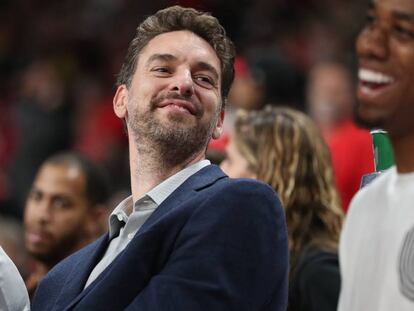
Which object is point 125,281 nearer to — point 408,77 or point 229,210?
point 229,210

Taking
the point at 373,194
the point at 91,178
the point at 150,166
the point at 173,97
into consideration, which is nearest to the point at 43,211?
the point at 91,178

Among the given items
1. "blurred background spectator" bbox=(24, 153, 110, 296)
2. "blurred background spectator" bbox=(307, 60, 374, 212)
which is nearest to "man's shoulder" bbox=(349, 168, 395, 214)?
"blurred background spectator" bbox=(24, 153, 110, 296)

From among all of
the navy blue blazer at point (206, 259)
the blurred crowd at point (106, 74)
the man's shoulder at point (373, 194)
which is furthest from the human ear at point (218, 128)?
the blurred crowd at point (106, 74)

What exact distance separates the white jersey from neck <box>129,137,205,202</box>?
1.02 metres

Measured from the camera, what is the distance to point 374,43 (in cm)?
224

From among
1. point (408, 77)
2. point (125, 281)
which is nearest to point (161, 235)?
point (125, 281)

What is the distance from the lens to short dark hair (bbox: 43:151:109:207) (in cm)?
491

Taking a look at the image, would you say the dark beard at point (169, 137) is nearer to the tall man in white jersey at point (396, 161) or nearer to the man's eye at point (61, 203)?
the tall man in white jersey at point (396, 161)

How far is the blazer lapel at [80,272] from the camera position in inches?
123

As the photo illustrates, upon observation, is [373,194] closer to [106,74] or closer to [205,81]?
[205,81]

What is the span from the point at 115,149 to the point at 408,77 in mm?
6761

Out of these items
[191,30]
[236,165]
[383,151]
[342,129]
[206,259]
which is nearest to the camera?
[206,259]

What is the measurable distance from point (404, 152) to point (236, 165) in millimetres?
2054

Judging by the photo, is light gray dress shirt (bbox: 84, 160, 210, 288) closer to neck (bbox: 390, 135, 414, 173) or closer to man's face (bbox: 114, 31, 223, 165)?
man's face (bbox: 114, 31, 223, 165)
